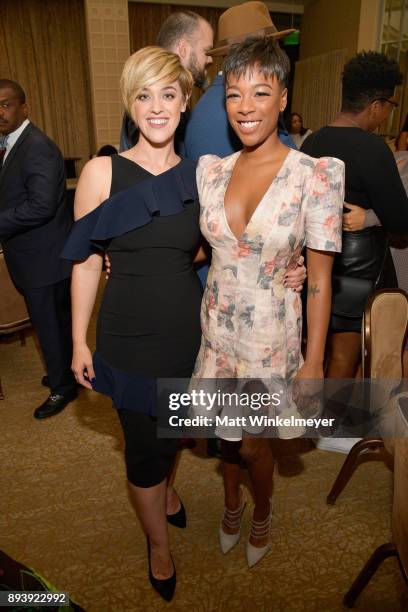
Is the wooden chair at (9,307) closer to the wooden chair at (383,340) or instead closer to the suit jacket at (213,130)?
the suit jacket at (213,130)

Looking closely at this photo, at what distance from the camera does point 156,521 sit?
1.64m

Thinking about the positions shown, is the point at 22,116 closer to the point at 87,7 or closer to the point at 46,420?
the point at 46,420

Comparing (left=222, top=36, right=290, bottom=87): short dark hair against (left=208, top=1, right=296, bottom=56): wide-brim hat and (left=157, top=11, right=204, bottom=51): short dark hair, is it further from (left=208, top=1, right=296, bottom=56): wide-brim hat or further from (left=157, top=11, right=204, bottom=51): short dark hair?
(left=157, top=11, right=204, bottom=51): short dark hair

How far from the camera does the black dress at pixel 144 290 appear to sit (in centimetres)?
140

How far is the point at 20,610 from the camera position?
3.16ft

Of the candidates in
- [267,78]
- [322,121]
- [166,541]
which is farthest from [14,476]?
[322,121]

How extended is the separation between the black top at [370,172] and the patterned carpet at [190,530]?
1238 mm

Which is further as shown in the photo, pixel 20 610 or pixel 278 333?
pixel 278 333

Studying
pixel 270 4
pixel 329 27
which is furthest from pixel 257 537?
pixel 270 4

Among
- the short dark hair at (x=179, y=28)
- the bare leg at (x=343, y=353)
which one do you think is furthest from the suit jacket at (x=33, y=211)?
the bare leg at (x=343, y=353)

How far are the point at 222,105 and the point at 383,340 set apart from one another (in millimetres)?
1074

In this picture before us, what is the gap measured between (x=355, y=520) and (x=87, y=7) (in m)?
8.24

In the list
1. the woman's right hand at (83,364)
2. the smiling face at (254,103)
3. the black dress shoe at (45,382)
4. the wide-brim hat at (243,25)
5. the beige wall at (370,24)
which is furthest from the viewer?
the beige wall at (370,24)

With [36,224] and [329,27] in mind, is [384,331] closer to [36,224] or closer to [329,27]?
[36,224]
